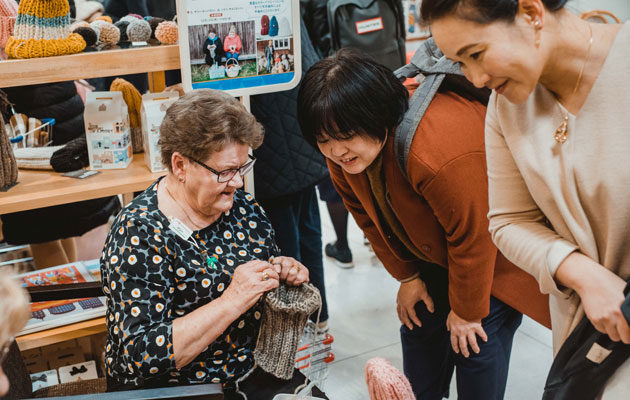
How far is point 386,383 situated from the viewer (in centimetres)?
150

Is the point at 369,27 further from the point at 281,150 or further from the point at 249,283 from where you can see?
the point at 249,283

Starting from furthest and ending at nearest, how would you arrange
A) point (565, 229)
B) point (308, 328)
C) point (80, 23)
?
point (308, 328) → point (80, 23) → point (565, 229)

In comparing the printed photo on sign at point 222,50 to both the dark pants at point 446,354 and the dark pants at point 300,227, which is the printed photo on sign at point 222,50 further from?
the dark pants at point 446,354

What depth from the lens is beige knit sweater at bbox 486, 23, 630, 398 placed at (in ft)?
3.38

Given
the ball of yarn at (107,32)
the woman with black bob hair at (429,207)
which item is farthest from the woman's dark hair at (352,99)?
the ball of yarn at (107,32)

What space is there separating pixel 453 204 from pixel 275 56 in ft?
3.16

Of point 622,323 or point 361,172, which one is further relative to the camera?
point 361,172

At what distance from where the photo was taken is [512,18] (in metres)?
1.02

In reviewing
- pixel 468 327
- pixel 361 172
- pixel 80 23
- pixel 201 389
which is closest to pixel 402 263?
pixel 468 327

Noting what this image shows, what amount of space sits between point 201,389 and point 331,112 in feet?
2.50

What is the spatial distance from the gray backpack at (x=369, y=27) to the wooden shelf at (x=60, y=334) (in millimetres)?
2272

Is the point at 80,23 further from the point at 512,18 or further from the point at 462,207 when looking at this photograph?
the point at 512,18

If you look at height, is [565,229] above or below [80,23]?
below

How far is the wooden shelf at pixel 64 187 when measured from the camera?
206 cm
